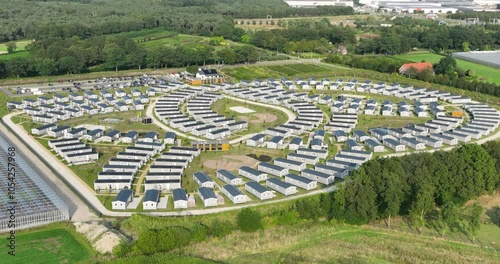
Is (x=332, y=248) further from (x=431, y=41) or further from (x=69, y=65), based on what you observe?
(x=431, y=41)

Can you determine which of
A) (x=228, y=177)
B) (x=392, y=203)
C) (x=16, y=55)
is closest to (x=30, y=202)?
(x=228, y=177)

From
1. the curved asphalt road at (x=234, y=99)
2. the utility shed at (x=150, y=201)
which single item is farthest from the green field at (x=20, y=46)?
the utility shed at (x=150, y=201)

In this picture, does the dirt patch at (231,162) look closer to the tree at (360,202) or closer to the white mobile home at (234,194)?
the white mobile home at (234,194)

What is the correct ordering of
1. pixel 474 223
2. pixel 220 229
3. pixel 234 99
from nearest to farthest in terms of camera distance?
pixel 220 229, pixel 474 223, pixel 234 99

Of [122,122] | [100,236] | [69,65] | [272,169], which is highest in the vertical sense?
[69,65]

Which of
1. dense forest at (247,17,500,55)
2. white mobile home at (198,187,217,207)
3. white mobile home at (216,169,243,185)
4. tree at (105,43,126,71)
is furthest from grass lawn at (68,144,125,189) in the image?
dense forest at (247,17,500,55)

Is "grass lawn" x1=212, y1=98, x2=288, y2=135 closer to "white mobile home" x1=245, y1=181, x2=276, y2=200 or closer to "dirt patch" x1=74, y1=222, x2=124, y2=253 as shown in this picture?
"white mobile home" x1=245, y1=181, x2=276, y2=200
